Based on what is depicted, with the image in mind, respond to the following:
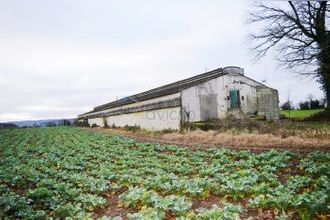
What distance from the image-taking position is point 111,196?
10219 millimetres

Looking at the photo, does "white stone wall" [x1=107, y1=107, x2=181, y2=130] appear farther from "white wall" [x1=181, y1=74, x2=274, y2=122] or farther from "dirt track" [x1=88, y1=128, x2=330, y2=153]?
"dirt track" [x1=88, y1=128, x2=330, y2=153]

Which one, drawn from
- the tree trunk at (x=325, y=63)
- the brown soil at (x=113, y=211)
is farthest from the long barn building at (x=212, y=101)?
the brown soil at (x=113, y=211)

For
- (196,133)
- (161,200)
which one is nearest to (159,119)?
(196,133)

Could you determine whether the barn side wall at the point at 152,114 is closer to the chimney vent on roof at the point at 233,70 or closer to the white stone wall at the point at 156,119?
the white stone wall at the point at 156,119

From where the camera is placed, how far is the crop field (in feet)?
25.1

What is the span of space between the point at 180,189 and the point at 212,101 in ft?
61.0

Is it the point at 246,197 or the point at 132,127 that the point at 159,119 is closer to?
the point at 132,127

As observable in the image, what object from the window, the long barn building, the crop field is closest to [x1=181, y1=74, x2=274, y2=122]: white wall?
the long barn building

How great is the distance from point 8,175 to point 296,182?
9217mm

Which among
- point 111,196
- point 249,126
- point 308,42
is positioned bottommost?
point 111,196

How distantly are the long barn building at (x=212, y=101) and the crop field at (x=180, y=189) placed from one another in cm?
1070

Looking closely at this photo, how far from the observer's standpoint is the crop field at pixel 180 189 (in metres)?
7.65

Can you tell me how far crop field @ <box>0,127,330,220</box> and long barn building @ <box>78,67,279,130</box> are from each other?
10.7m

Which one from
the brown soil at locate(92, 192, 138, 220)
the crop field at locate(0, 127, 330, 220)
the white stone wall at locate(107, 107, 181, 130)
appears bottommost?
the brown soil at locate(92, 192, 138, 220)
